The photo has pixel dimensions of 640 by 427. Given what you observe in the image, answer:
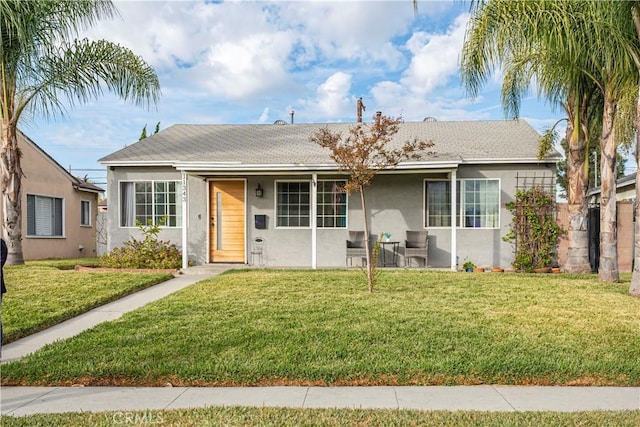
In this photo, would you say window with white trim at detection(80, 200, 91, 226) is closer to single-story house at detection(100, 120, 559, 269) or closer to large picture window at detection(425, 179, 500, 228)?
single-story house at detection(100, 120, 559, 269)

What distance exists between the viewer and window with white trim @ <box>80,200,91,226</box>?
65.1 feet

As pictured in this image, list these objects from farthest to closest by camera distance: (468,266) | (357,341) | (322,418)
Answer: (468,266), (357,341), (322,418)

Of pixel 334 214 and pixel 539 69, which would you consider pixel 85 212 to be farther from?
pixel 539 69

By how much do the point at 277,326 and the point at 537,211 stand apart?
29.5 feet

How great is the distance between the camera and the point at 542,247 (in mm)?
12039

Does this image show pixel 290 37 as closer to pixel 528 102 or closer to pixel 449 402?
pixel 528 102

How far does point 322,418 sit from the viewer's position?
3.46 meters

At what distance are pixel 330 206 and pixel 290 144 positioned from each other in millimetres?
2440

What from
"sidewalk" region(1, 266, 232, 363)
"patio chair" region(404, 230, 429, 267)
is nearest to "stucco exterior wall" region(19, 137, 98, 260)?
"sidewalk" region(1, 266, 232, 363)

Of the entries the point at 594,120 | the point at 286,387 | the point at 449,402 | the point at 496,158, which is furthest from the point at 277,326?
the point at 594,120

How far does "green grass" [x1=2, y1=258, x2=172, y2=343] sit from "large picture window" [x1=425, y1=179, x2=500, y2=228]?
289 inches

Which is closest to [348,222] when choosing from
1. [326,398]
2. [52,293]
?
[52,293]

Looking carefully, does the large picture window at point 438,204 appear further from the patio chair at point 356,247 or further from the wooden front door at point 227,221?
the wooden front door at point 227,221

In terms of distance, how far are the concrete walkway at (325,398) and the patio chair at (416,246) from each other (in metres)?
7.99
